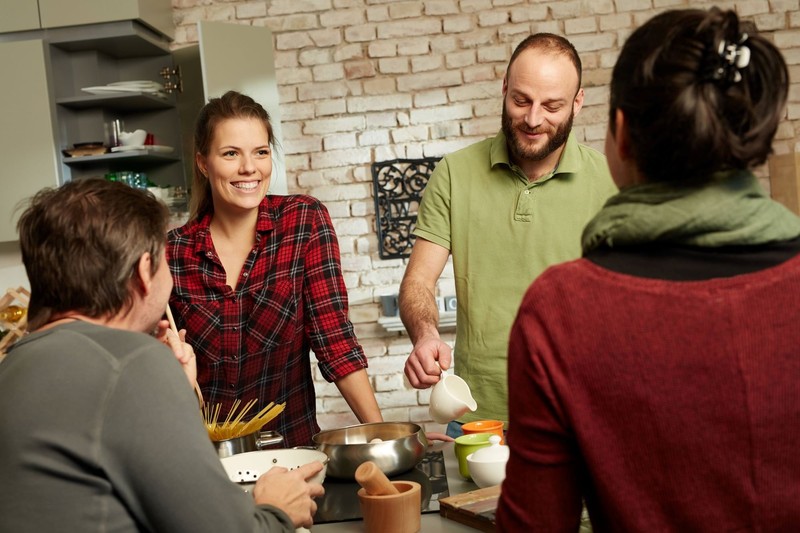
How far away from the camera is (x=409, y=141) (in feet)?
13.9

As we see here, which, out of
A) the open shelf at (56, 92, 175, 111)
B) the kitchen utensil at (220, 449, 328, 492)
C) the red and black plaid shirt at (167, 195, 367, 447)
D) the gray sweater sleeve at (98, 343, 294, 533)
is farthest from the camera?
the open shelf at (56, 92, 175, 111)

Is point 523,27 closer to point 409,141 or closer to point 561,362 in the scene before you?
point 409,141

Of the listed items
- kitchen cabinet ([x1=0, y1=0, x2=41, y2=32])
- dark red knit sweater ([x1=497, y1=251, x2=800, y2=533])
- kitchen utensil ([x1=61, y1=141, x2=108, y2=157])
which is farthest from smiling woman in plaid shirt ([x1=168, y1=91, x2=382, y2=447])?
kitchen cabinet ([x1=0, y1=0, x2=41, y2=32])

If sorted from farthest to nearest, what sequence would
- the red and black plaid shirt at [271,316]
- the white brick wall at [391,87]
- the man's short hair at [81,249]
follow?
the white brick wall at [391,87], the red and black plaid shirt at [271,316], the man's short hair at [81,249]

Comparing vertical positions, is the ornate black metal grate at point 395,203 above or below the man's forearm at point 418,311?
above

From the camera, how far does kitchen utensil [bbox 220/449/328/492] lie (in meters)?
1.56

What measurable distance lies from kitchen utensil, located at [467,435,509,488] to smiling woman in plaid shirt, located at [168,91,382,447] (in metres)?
0.63

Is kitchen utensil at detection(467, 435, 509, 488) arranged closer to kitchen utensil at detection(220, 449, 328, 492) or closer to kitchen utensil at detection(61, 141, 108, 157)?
kitchen utensil at detection(220, 449, 328, 492)

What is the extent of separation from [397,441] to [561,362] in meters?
0.71

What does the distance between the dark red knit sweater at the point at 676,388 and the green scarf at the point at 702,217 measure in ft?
0.14

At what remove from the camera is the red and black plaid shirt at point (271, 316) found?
84.5 inches

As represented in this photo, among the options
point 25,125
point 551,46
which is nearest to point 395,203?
point 25,125

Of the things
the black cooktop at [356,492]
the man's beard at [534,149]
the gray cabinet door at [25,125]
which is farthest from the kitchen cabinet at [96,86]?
the black cooktop at [356,492]

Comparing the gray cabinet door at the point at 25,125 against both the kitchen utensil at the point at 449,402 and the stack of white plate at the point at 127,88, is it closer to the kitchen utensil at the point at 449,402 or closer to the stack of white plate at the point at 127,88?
the stack of white plate at the point at 127,88
